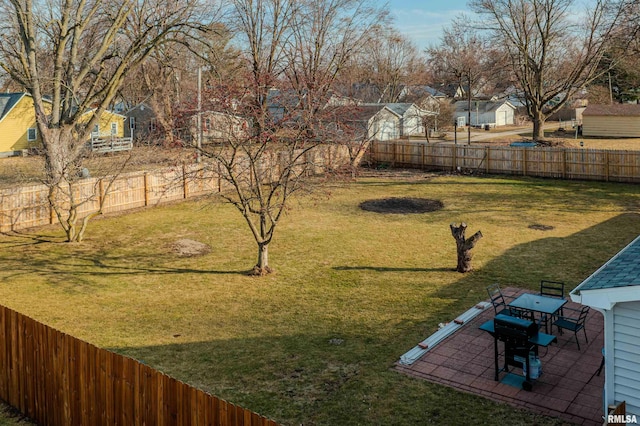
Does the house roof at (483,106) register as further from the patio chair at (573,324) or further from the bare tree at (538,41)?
the patio chair at (573,324)

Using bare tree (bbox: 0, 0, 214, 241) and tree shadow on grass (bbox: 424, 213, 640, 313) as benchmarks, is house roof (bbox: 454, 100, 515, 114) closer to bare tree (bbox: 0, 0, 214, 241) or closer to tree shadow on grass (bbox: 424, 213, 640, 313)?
bare tree (bbox: 0, 0, 214, 241)

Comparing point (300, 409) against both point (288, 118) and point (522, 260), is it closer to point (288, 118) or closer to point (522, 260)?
point (288, 118)

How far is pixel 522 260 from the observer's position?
1457cm

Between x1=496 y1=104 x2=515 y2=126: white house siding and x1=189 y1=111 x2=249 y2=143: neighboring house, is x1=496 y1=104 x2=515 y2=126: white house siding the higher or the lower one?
the higher one

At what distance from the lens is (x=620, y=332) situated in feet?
22.4

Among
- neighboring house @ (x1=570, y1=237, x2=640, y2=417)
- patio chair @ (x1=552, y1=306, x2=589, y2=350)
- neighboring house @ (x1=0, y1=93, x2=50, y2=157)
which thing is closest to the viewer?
neighboring house @ (x1=570, y1=237, x2=640, y2=417)

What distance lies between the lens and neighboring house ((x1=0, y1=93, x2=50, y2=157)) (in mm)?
39656

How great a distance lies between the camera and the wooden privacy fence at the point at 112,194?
712 inches

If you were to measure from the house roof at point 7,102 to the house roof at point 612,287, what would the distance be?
134 feet

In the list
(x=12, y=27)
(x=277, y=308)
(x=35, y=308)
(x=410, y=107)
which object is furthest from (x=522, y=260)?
(x=410, y=107)

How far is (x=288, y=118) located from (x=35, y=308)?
662cm

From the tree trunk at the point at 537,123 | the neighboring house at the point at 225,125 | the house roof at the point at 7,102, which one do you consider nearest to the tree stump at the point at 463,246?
the neighboring house at the point at 225,125

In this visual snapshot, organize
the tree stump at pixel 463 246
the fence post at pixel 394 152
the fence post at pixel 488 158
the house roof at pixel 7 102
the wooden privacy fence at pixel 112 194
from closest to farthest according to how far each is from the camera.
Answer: the tree stump at pixel 463 246 < the wooden privacy fence at pixel 112 194 < the fence post at pixel 488 158 < the fence post at pixel 394 152 < the house roof at pixel 7 102

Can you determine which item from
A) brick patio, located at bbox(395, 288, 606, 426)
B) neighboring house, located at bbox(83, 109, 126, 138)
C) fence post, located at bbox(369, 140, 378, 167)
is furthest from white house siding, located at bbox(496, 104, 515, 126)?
brick patio, located at bbox(395, 288, 606, 426)
